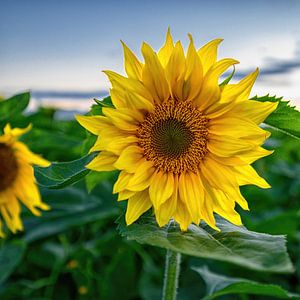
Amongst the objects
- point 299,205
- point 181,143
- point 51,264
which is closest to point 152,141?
point 181,143

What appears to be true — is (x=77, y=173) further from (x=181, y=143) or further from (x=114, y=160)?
(x=181, y=143)

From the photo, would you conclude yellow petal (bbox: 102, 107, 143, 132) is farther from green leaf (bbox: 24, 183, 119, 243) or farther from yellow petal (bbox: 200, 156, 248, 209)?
green leaf (bbox: 24, 183, 119, 243)

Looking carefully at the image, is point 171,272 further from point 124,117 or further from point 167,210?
point 124,117

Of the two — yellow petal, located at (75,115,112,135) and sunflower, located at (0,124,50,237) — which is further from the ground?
yellow petal, located at (75,115,112,135)

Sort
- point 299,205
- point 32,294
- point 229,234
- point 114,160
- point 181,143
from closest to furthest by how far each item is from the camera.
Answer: point 229,234, point 114,160, point 181,143, point 32,294, point 299,205

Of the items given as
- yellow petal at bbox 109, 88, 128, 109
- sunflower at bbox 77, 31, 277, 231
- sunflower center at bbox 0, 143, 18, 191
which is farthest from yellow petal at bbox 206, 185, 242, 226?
sunflower center at bbox 0, 143, 18, 191

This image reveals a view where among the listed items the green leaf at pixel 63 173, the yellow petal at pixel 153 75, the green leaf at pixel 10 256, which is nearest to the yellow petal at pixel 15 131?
the green leaf at pixel 10 256

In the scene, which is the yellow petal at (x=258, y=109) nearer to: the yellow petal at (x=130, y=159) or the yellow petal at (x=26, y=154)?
the yellow petal at (x=130, y=159)
